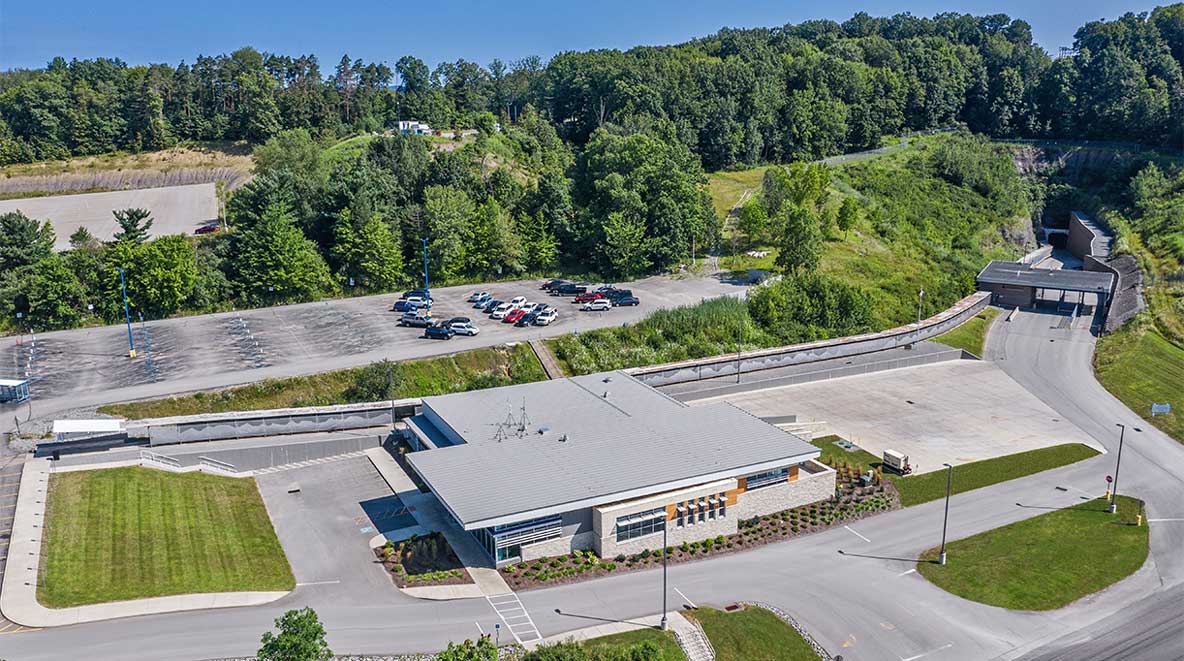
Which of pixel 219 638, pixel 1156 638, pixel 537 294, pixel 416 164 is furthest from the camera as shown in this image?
pixel 416 164

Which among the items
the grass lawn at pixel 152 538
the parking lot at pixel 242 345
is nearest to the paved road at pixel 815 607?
the grass lawn at pixel 152 538

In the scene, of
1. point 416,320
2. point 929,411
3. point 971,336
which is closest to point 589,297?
point 416,320

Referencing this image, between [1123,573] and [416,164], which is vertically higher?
[416,164]

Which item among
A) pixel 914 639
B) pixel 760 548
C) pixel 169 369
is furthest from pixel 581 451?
pixel 169 369

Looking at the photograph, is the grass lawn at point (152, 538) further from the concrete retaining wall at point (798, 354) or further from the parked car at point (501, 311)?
the concrete retaining wall at point (798, 354)

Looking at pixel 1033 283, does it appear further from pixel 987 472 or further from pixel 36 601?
pixel 36 601

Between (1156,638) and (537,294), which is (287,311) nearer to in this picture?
(537,294)
